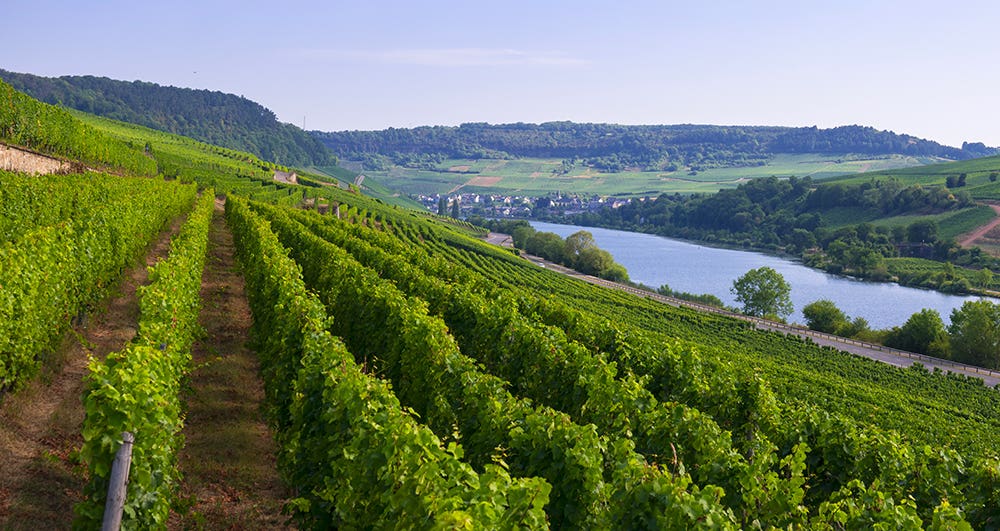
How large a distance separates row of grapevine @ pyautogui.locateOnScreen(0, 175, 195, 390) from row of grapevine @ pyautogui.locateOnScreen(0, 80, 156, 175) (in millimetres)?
26593

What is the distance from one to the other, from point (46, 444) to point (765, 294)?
9040cm

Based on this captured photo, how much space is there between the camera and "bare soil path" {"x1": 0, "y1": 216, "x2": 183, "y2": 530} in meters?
8.20

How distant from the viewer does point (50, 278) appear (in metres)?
12.7

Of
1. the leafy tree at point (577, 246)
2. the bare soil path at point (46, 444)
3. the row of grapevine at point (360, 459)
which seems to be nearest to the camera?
the row of grapevine at point (360, 459)

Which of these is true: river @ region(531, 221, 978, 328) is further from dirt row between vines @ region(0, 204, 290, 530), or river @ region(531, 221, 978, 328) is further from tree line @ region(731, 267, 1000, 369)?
dirt row between vines @ region(0, 204, 290, 530)

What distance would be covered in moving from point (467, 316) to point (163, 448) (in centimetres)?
1015

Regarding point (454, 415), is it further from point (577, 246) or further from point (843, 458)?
point (577, 246)

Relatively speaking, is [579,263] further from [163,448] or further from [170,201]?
[163,448]

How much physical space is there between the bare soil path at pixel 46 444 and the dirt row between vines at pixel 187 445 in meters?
0.01

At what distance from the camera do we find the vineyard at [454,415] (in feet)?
21.2

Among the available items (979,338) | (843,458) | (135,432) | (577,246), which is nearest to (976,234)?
(577,246)

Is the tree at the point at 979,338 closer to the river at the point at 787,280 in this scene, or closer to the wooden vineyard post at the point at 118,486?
the river at the point at 787,280

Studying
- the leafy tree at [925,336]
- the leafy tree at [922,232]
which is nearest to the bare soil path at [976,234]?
the leafy tree at [922,232]

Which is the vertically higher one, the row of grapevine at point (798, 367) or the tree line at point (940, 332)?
the row of grapevine at point (798, 367)
